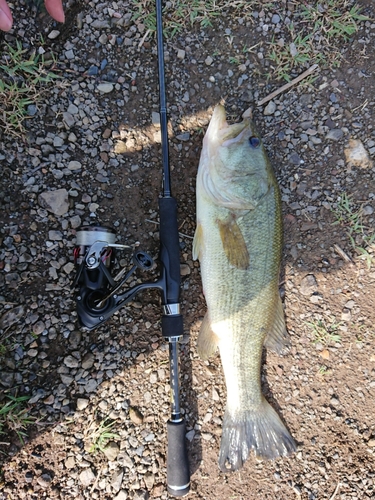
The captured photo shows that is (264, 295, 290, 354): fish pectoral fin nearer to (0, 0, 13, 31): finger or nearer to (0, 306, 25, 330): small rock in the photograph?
(0, 306, 25, 330): small rock

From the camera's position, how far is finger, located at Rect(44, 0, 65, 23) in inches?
109

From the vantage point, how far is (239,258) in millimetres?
2664

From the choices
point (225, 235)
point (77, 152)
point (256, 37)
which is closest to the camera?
point (225, 235)

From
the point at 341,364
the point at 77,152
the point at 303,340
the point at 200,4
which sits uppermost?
the point at 200,4

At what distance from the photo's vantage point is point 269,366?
305cm

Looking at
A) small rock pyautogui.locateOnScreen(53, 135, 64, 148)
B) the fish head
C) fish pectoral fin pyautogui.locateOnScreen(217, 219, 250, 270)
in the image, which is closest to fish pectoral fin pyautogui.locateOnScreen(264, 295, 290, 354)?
fish pectoral fin pyautogui.locateOnScreen(217, 219, 250, 270)

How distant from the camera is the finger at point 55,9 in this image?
9.06 ft

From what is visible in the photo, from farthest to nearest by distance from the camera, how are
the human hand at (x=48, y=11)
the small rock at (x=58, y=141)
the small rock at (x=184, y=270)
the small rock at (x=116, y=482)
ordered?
1. the small rock at (x=184, y=270)
2. the small rock at (x=58, y=141)
3. the small rock at (x=116, y=482)
4. the human hand at (x=48, y=11)

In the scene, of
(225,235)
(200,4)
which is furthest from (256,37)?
(225,235)

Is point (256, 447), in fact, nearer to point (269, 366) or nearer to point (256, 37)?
point (269, 366)

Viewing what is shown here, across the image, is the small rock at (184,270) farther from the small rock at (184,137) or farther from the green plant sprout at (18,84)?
the green plant sprout at (18,84)

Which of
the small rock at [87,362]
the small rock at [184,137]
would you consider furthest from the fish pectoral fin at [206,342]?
the small rock at [184,137]

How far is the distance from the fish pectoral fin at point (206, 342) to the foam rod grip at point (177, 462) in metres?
0.50

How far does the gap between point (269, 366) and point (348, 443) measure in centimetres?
85
